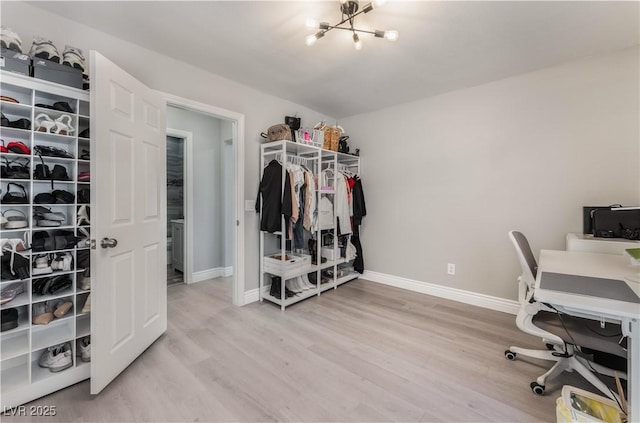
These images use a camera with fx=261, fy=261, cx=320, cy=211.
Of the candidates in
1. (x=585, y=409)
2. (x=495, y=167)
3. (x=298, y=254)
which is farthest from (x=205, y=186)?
(x=585, y=409)

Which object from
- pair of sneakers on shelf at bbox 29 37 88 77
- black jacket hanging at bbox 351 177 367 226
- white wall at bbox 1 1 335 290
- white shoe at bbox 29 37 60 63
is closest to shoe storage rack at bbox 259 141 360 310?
white wall at bbox 1 1 335 290

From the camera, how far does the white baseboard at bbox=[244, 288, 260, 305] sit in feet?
9.63

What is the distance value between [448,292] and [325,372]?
79.5 inches

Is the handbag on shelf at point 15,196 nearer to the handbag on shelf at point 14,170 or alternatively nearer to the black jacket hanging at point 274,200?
the handbag on shelf at point 14,170

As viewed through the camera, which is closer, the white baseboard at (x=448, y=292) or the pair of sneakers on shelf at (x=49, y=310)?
the pair of sneakers on shelf at (x=49, y=310)

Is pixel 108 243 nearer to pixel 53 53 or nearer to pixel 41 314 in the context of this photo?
pixel 41 314

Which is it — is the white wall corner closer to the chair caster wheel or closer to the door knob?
the door knob

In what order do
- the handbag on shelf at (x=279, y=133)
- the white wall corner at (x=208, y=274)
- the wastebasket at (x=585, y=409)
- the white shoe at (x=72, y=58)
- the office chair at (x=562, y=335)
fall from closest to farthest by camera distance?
the wastebasket at (x=585, y=409)
the office chair at (x=562, y=335)
the white shoe at (x=72, y=58)
the handbag on shelf at (x=279, y=133)
the white wall corner at (x=208, y=274)

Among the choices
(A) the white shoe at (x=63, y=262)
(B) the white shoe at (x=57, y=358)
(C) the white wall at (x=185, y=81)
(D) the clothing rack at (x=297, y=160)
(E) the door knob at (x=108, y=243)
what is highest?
(C) the white wall at (x=185, y=81)

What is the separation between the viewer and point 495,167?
9.22 feet

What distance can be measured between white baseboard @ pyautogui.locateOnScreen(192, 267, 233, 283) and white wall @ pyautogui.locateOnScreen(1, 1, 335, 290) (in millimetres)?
1152

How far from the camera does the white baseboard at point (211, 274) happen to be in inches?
145

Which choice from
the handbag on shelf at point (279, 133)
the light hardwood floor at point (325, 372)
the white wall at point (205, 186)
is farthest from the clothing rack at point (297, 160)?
the light hardwood floor at point (325, 372)

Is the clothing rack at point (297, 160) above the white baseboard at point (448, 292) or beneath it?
above
